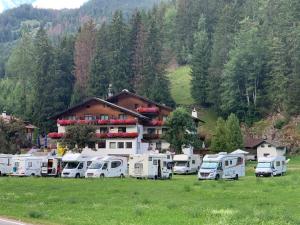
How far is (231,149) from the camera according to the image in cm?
7825

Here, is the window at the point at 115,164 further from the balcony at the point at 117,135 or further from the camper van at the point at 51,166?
the balcony at the point at 117,135

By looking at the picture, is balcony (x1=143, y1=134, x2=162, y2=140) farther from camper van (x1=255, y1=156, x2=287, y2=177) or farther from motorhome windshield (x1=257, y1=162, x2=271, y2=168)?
motorhome windshield (x1=257, y1=162, x2=271, y2=168)

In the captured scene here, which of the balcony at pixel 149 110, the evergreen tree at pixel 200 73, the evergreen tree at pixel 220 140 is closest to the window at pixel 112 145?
the balcony at pixel 149 110

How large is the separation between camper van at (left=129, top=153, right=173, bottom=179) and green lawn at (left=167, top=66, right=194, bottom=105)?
54.9 metres

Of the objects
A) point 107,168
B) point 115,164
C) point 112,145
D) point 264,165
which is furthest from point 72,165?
point 112,145

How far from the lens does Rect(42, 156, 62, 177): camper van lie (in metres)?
59.5

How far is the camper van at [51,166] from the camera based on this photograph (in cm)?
5953

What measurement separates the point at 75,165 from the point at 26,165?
5.26 meters

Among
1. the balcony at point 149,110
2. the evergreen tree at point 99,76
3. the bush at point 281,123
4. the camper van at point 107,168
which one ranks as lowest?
the camper van at point 107,168

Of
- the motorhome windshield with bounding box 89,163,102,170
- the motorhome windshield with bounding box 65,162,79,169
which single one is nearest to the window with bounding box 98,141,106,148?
the motorhome windshield with bounding box 65,162,79,169

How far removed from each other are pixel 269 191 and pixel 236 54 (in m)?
69.4

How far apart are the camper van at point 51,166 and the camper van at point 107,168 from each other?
4998 mm

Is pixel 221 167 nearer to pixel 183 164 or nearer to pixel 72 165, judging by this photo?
pixel 183 164

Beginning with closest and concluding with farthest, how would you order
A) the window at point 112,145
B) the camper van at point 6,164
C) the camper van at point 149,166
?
the camper van at point 149,166 → the camper van at point 6,164 → the window at point 112,145
